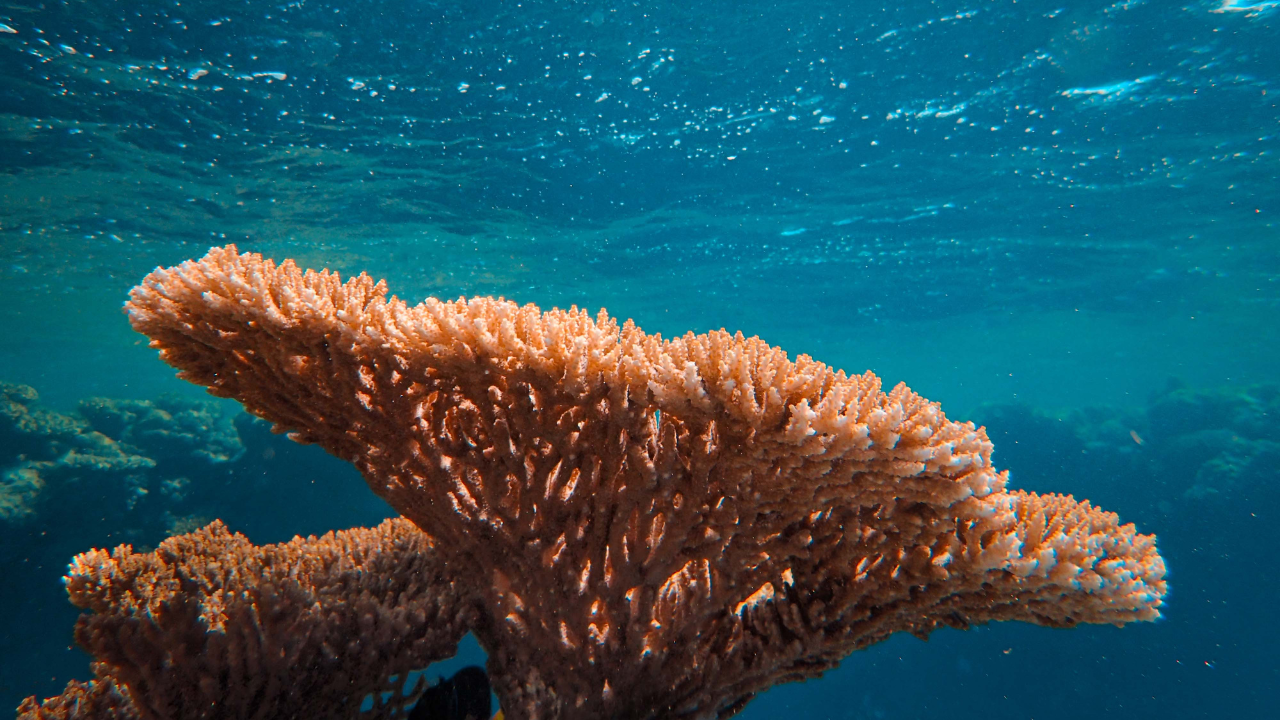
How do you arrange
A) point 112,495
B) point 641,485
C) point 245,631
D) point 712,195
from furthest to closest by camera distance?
1. point 712,195
2. point 112,495
3. point 245,631
4. point 641,485

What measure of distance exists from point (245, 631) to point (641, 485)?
2.32 meters

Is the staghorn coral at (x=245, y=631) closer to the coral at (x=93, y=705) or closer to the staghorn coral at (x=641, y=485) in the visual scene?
the coral at (x=93, y=705)

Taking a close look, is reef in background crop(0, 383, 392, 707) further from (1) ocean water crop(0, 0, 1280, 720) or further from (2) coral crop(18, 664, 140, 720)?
(2) coral crop(18, 664, 140, 720)

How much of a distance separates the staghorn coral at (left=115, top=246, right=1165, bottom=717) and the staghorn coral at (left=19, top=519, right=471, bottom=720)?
2.40ft

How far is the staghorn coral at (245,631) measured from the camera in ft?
9.48

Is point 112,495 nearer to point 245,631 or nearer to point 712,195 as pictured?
point 245,631

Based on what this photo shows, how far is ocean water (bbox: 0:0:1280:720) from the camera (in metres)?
11.4

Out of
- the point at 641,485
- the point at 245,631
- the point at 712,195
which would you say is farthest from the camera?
the point at 712,195

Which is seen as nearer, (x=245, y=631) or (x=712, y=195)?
(x=245, y=631)

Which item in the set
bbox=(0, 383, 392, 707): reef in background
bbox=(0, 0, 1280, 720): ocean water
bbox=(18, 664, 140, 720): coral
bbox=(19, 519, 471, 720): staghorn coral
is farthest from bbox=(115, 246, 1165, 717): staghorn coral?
bbox=(0, 383, 392, 707): reef in background

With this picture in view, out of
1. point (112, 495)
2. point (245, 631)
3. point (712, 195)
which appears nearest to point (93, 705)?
point (245, 631)

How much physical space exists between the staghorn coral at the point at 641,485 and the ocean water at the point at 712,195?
2.64 meters

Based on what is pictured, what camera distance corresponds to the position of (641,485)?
7.82ft

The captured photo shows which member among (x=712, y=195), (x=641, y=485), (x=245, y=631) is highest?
(x=712, y=195)
